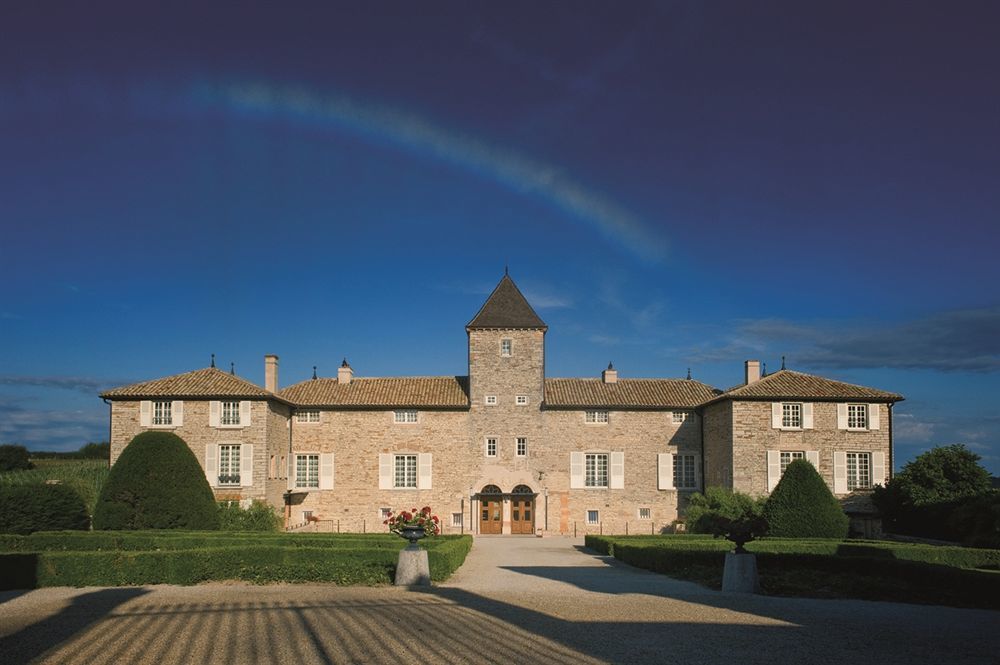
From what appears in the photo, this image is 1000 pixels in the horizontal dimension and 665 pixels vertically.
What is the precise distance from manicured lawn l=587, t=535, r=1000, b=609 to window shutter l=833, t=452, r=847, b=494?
30.1 feet

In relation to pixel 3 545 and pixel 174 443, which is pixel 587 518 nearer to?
pixel 174 443

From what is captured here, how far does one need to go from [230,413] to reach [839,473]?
23.3m

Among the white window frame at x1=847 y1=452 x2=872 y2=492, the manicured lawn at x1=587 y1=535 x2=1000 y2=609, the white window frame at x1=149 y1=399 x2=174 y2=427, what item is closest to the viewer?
the manicured lawn at x1=587 y1=535 x2=1000 y2=609

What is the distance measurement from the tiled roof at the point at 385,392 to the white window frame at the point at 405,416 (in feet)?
1.08

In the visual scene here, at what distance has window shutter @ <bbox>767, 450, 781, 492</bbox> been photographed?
3112cm

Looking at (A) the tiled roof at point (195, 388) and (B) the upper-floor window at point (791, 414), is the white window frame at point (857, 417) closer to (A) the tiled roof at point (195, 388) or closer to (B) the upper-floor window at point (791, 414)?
(B) the upper-floor window at point (791, 414)

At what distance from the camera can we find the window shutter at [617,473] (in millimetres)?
35219

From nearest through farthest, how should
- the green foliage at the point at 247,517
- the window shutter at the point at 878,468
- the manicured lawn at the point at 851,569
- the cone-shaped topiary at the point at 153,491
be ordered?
the manicured lawn at the point at 851,569 → the cone-shaped topiary at the point at 153,491 → the green foliage at the point at 247,517 → the window shutter at the point at 878,468

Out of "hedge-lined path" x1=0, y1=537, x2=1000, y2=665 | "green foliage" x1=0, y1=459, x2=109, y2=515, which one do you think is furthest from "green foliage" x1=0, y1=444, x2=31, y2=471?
"hedge-lined path" x1=0, y1=537, x2=1000, y2=665

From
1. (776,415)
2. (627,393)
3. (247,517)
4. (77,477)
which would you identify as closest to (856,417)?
(776,415)

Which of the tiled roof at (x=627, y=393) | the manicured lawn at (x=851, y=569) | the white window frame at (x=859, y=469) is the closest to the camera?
the manicured lawn at (x=851, y=569)

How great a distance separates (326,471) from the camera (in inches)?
1395

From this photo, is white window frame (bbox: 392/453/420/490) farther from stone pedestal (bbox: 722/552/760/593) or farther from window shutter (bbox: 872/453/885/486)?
stone pedestal (bbox: 722/552/760/593)

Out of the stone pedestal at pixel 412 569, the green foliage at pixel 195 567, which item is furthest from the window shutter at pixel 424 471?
the stone pedestal at pixel 412 569
